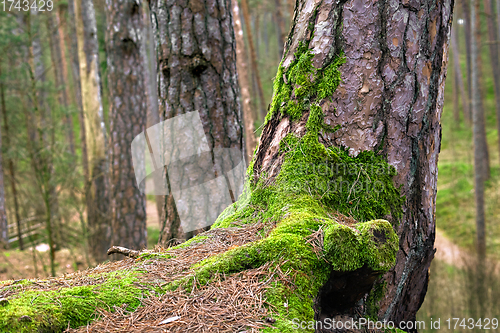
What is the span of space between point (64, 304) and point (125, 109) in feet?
15.7

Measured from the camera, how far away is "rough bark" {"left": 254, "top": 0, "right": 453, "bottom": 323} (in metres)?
1.81

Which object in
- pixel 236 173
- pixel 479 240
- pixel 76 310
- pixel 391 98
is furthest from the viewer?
pixel 479 240

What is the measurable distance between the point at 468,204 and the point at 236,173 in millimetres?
12549

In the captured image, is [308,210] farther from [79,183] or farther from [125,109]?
[79,183]

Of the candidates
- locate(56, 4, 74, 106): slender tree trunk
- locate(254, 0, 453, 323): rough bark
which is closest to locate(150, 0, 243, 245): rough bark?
locate(254, 0, 453, 323): rough bark

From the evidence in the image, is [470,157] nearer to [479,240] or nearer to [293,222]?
[479,240]

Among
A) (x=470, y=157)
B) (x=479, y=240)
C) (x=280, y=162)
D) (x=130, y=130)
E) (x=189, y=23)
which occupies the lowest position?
(x=479, y=240)

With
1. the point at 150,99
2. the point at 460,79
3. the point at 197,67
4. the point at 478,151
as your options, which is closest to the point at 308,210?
the point at 197,67

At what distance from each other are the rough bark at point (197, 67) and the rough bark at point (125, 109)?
2349 millimetres

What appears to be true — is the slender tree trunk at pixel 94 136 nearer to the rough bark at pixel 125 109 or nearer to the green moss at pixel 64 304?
the rough bark at pixel 125 109

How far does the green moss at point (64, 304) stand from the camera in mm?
1130

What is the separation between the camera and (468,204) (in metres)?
12.6

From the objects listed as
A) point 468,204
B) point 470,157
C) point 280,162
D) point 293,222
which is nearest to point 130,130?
point 280,162

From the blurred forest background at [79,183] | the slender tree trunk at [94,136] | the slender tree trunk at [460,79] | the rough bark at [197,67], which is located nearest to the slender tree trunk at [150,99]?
the blurred forest background at [79,183]
